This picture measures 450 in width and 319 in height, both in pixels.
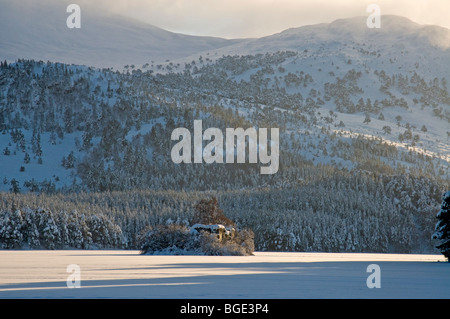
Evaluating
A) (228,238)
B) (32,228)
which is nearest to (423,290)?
(228,238)

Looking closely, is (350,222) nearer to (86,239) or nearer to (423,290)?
(86,239)

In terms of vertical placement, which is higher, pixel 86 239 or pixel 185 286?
pixel 185 286

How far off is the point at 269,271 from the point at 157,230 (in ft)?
134

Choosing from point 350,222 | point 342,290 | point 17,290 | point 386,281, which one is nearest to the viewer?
point 17,290

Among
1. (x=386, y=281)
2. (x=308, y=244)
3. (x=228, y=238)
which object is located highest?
(x=386, y=281)

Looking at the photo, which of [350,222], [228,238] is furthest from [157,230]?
[350,222]

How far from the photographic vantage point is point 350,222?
610 feet

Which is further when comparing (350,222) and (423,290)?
(350,222)

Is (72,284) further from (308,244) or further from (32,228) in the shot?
(308,244)

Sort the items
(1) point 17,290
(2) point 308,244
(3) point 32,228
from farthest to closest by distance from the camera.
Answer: (2) point 308,244, (3) point 32,228, (1) point 17,290

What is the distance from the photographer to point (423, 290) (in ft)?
117

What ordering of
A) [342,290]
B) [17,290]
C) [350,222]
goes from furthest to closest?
[350,222], [342,290], [17,290]

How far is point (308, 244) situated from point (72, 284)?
13534 cm

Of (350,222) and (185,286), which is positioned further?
(350,222)
